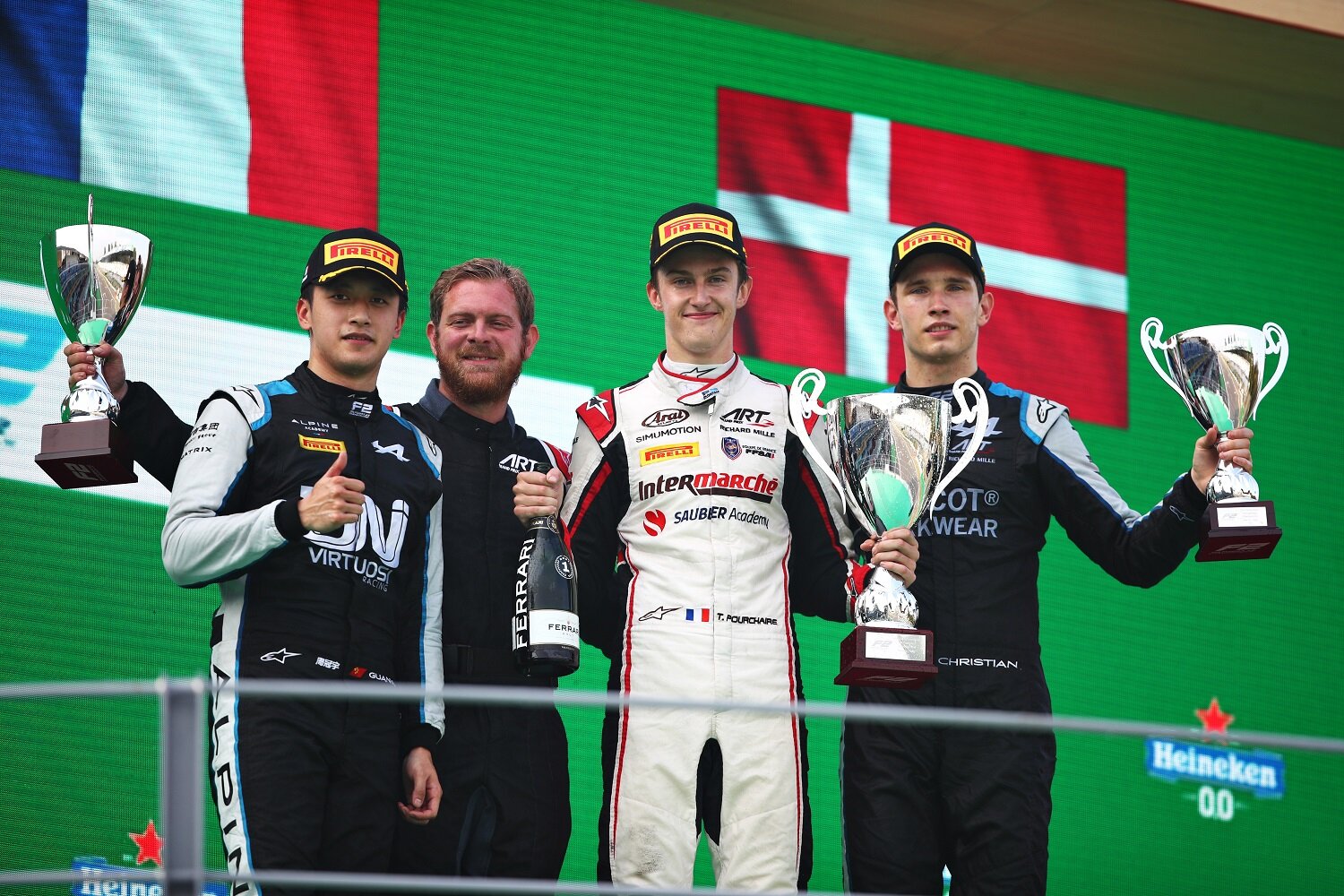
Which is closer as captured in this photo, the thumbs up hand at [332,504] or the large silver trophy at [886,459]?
the thumbs up hand at [332,504]

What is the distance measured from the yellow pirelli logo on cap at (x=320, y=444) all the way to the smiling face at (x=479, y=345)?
1.10 ft

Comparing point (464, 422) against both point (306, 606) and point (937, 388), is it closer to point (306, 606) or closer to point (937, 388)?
point (306, 606)

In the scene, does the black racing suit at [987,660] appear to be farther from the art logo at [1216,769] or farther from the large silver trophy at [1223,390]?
the art logo at [1216,769]

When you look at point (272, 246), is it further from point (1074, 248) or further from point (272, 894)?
point (1074, 248)

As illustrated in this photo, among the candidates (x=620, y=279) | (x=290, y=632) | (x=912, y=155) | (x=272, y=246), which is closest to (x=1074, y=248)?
(x=912, y=155)

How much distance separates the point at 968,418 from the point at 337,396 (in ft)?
3.27

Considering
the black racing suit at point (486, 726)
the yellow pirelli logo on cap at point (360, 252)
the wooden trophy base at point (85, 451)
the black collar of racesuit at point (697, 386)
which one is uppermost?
the yellow pirelli logo on cap at point (360, 252)

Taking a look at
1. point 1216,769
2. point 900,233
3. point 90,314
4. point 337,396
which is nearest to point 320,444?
point 337,396

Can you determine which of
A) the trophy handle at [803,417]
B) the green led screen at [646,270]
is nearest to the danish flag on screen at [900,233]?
the green led screen at [646,270]

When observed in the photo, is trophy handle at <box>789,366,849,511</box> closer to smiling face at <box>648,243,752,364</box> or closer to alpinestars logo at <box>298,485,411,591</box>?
smiling face at <box>648,243,752,364</box>

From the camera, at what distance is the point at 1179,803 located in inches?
179

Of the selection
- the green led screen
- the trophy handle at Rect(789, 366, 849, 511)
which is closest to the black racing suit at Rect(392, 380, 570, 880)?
the trophy handle at Rect(789, 366, 849, 511)

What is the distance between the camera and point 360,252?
8.95ft

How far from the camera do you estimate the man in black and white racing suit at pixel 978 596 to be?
263 centimetres
